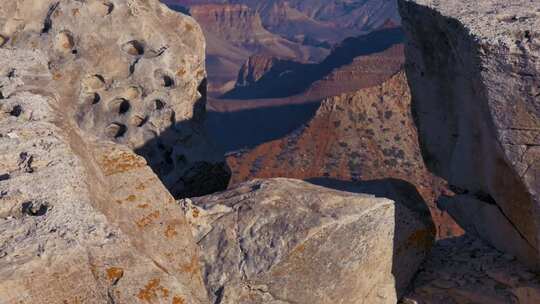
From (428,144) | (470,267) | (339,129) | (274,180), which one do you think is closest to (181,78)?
(274,180)

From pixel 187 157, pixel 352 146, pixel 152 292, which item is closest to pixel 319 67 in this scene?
pixel 352 146

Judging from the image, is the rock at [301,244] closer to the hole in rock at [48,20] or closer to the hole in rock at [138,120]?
the hole in rock at [138,120]

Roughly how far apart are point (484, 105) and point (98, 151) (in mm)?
1946

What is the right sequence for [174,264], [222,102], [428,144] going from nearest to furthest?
[174,264] → [428,144] → [222,102]

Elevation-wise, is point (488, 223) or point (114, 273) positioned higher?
point (114, 273)

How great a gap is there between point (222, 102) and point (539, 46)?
94.6 feet

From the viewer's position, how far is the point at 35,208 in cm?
236

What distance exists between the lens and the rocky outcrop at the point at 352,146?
32.8 ft

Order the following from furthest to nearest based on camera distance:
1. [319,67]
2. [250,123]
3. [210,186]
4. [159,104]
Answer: [319,67] → [250,123] → [210,186] → [159,104]

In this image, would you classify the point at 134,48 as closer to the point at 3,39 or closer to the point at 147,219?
the point at 3,39

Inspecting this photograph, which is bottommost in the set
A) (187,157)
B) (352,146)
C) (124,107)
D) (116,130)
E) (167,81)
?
(352,146)

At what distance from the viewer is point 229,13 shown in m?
85.7

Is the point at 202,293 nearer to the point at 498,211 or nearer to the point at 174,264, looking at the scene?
the point at 174,264

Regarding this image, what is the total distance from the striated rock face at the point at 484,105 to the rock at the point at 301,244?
0.55 m
